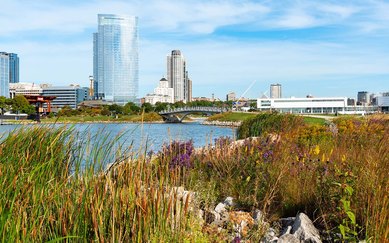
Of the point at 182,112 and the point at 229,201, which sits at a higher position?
the point at 182,112

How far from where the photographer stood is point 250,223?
4773 millimetres

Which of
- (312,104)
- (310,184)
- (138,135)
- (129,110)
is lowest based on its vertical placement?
(138,135)

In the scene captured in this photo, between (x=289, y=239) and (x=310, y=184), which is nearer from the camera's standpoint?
(x=289, y=239)

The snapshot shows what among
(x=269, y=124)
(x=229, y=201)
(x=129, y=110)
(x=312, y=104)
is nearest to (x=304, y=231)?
(x=229, y=201)

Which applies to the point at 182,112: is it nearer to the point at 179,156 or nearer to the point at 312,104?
the point at 312,104

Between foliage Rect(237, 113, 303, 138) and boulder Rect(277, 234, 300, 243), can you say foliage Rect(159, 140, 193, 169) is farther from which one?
foliage Rect(237, 113, 303, 138)

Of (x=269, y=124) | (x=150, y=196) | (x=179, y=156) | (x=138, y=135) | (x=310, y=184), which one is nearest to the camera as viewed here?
(x=150, y=196)

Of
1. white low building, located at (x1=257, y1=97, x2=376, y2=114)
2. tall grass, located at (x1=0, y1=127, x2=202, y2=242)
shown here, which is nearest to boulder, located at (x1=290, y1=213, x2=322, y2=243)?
tall grass, located at (x1=0, y1=127, x2=202, y2=242)

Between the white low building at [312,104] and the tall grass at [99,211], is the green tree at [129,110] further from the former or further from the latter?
the tall grass at [99,211]

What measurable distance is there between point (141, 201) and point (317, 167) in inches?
131

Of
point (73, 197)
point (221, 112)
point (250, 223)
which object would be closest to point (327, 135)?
point (250, 223)

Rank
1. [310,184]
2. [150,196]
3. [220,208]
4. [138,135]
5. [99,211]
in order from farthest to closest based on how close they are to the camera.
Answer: [138,135] < [220,208] < [310,184] < [150,196] < [99,211]

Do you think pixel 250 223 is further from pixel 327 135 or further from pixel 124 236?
pixel 327 135

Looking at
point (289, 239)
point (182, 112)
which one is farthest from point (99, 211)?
point (182, 112)
